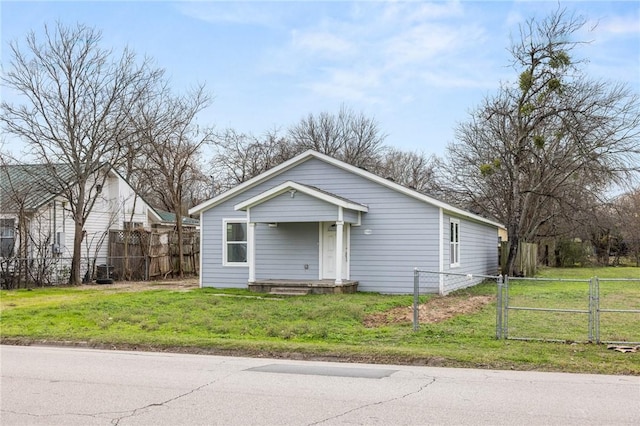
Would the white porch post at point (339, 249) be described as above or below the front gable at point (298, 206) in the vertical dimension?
below

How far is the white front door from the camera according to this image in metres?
19.7

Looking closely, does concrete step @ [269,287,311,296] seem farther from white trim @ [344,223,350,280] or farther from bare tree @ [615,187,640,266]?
bare tree @ [615,187,640,266]

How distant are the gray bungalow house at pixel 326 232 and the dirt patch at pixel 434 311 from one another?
187 cm

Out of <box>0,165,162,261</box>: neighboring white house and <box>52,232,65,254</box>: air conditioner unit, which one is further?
<box>52,232,65,254</box>: air conditioner unit

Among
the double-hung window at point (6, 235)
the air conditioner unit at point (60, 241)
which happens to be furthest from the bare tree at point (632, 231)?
the double-hung window at point (6, 235)

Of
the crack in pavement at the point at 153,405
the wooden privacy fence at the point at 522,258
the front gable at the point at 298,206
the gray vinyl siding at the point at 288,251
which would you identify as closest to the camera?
the crack in pavement at the point at 153,405

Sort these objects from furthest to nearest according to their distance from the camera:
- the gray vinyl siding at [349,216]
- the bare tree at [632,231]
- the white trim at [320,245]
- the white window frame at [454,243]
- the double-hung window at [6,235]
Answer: the bare tree at [632,231], the double-hung window at [6,235], the white window frame at [454,243], the white trim at [320,245], the gray vinyl siding at [349,216]

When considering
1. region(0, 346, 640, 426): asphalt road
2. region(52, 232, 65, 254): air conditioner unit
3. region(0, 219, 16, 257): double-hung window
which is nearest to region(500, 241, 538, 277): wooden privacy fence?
region(52, 232, 65, 254): air conditioner unit

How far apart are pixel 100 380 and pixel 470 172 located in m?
29.1

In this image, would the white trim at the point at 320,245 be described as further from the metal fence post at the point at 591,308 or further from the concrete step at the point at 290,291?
the metal fence post at the point at 591,308

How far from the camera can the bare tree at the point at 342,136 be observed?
50.5 metres

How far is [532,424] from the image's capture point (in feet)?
18.6

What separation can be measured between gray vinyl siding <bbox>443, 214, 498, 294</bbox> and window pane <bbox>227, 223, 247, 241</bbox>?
6.72m

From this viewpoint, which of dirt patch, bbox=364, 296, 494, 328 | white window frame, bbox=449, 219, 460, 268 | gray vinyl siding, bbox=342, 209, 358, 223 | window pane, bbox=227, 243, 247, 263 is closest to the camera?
dirt patch, bbox=364, 296, 494, 328
